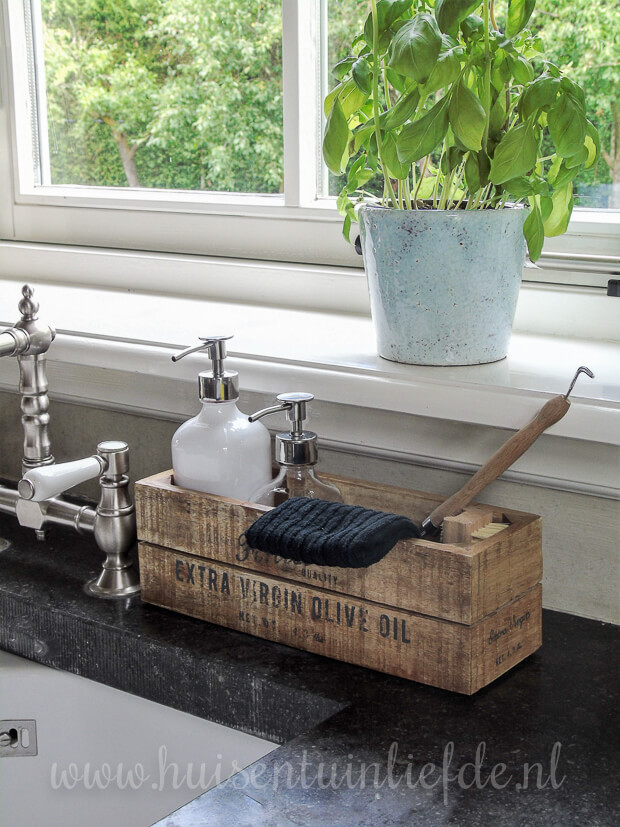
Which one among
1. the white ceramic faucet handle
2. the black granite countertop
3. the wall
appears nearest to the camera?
the black granite countertop

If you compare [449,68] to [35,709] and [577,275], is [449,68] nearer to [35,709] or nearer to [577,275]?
[577,275]

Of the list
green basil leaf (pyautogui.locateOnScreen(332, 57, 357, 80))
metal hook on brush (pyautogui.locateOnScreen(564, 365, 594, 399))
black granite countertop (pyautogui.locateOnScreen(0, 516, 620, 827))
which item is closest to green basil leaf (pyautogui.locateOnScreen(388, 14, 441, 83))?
green basil leaf (pyautogui.locateOnScreen(332, 57, 357, 80))

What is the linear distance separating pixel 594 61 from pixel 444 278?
1.04ft

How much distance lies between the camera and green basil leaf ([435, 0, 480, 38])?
732 mm

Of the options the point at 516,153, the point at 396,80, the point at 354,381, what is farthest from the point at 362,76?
the point at 354,381

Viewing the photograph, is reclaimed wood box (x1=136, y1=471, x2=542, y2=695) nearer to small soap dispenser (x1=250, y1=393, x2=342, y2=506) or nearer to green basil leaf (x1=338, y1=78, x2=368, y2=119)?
small soap dispenser (x1=250, y1=393, x2=342, y2=506)

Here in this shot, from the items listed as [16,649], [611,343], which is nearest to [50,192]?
[16,649]

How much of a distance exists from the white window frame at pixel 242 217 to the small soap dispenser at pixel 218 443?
1.05 ft

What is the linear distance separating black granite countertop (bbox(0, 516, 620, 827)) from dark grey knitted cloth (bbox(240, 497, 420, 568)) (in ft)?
0.36

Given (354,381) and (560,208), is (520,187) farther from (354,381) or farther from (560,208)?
(354,381)

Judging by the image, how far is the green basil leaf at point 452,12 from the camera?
28.8 inches

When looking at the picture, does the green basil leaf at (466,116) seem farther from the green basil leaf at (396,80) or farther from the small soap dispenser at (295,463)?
the small soap dispenser at (295,463)

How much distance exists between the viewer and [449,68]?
0.73 metres

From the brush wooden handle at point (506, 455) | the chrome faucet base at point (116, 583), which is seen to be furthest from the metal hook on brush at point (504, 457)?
the chrome faucet base at point (116, 583)
